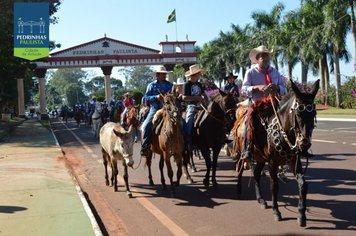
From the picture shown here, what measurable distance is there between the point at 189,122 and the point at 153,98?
1.25m

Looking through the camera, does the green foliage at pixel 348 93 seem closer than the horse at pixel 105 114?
No

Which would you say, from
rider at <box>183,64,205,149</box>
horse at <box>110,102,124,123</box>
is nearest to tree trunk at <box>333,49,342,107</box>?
horse at <box>110,102,124,123</box>

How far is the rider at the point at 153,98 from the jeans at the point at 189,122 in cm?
83

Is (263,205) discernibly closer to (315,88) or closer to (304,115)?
(304,115)

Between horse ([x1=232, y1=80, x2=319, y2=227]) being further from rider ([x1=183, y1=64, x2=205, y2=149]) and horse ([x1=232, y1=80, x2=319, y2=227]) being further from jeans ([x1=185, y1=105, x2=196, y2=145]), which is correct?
jeans ([x1=185, y1=105, x2=196, y2=145])

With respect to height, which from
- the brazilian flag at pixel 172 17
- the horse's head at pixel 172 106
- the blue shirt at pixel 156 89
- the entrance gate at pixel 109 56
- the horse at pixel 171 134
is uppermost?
the brazilian flag at pixel 172 17

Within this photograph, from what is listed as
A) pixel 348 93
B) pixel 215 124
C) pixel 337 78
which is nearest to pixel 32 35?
pixel 215 124

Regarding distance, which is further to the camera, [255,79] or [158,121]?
[158,121]

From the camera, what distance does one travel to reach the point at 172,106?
877 centimetres

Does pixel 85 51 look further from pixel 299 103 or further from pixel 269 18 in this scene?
pixel 299 103

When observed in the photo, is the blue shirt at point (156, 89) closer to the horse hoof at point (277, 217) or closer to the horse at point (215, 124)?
the horse at point (215, 124)

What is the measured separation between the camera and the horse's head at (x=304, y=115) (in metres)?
5.92

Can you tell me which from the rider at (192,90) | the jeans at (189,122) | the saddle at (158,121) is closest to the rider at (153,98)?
A: the saddle at (158,121)

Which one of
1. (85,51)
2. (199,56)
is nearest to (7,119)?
(85,51)
